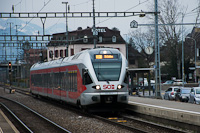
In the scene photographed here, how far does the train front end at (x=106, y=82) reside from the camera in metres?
18.4

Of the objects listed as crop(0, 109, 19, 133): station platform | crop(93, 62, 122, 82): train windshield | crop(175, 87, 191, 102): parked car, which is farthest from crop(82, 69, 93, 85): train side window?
crop(175, 87, 191, 102): parked car

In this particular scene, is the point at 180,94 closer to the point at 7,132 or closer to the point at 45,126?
the point at 45,126

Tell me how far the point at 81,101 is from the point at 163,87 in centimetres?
4361

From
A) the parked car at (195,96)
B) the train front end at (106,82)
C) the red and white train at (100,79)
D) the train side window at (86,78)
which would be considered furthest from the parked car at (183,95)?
the train side window at (86,78)

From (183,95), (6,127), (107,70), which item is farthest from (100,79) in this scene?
(183,95)

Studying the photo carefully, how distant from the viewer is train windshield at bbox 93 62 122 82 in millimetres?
18547

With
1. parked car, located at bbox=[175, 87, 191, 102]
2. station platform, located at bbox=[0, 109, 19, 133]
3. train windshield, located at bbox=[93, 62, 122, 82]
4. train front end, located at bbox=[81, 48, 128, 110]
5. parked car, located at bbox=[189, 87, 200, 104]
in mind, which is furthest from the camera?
parked car, located at bbox=[175, 87, 191, 102]

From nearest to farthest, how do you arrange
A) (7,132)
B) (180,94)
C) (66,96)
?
1. (7,132)
2. (66,96)
3. (180,94)

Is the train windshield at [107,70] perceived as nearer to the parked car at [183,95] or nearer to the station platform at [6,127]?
the station platform at [6,127]

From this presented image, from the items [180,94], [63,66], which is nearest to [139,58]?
[180,94]

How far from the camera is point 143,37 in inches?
3364

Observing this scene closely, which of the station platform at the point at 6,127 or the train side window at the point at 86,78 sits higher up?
the train side window at the point at 86,78

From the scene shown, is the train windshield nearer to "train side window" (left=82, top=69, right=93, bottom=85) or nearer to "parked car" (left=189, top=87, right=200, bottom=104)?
"train side window" (left=82, top=69, right=93, bottom=85)

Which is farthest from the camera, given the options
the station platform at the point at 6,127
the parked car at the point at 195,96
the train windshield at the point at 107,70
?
the parked car at the point at 195,96
